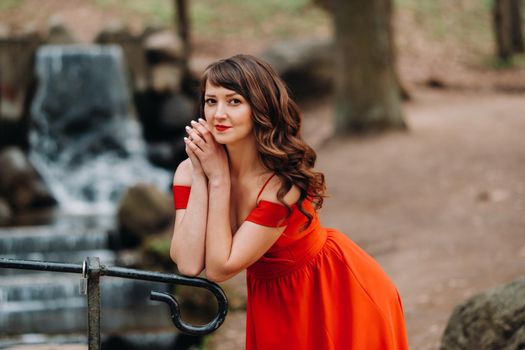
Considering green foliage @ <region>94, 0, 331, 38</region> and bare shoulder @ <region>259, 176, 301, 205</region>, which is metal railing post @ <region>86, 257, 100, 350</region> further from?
green foliage @ <region>94, 0, 331, 38</region>

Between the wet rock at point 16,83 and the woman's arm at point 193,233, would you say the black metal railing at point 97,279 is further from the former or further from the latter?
the wet rock at point 16,83

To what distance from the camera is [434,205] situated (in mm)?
9766

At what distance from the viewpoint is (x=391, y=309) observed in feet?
9.38

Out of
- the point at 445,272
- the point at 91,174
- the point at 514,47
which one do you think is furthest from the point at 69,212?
the point at 514,47

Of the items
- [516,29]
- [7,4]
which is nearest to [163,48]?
[7,4]

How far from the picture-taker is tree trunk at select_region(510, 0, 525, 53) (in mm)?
21609

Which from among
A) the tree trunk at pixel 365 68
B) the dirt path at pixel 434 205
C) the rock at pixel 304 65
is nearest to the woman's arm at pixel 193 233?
the dirt path at pixel 434 205

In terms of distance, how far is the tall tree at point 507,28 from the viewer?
20734 millimetres

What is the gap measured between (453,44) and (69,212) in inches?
509

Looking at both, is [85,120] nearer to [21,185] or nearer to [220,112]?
[21,185]

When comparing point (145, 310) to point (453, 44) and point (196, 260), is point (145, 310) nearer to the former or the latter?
point (196, 260)

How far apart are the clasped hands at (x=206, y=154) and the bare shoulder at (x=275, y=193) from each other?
142 mm

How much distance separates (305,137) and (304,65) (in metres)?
2.50

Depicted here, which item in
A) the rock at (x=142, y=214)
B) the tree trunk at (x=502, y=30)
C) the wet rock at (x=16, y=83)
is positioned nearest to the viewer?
the rock at (x=142, y=214)
